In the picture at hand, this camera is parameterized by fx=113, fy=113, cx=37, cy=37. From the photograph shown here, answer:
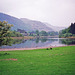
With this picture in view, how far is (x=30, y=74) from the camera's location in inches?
476

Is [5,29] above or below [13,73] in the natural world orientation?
above

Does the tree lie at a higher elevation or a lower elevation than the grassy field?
higher

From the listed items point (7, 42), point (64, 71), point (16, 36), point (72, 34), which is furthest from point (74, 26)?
point (64, 71)

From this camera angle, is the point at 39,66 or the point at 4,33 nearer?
the point at 39,66

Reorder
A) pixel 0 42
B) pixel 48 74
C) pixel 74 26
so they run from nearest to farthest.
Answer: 1. pixel 48 74
2. pixel 0 42
3. pixel 74 26

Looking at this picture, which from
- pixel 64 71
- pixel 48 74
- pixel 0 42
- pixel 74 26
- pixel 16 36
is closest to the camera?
Answer: pixel 48 74

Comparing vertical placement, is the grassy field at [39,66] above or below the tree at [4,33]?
below

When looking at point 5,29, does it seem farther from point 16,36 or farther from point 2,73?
point 16,36

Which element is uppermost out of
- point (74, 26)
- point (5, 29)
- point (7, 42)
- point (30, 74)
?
point (74, 26)

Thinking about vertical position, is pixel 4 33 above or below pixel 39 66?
above

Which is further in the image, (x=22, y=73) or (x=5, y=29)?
(x=5, y=29)

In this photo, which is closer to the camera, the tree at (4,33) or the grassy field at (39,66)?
the grassy field at (39,66)

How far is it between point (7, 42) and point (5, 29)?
3027mm

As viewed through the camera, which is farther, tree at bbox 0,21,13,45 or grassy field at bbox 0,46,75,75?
tree at bbox 0,21,13,45
